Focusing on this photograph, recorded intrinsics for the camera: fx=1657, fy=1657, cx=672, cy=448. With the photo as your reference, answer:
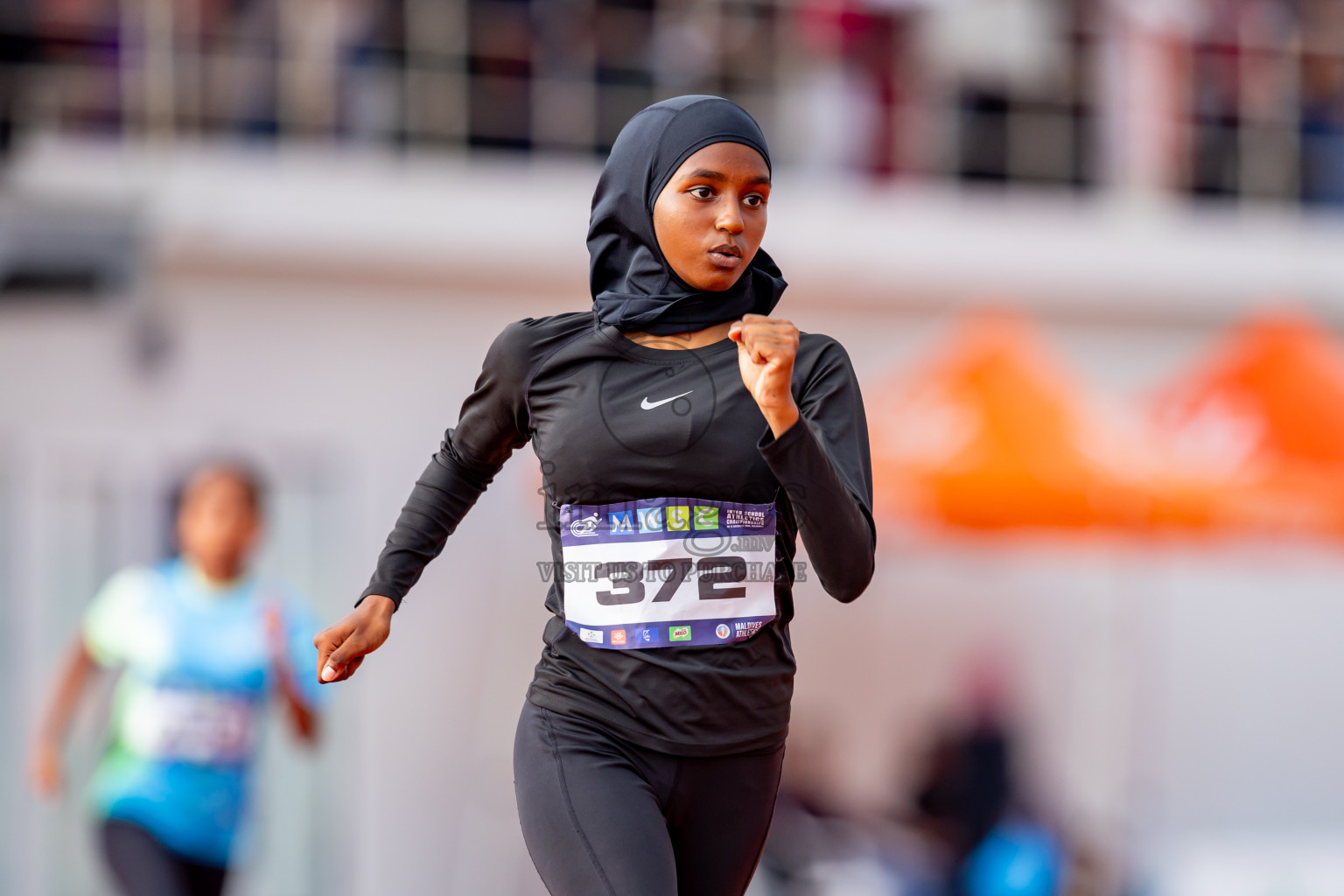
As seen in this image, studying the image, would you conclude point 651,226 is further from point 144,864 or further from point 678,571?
point 144,864

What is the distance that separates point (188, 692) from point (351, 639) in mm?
2438

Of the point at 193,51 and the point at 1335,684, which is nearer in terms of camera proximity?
the point at 193,51

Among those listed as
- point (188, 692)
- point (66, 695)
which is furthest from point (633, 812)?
point (66, 695)

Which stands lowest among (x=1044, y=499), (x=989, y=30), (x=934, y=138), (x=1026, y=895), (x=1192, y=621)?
(x=1026, y=895)

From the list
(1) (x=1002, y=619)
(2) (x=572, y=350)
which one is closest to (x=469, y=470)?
(2) (x=572, y=350)

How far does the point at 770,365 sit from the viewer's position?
81.3 inches

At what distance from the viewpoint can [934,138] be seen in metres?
10.6

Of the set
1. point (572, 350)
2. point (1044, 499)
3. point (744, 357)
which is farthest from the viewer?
point (1044, 499)

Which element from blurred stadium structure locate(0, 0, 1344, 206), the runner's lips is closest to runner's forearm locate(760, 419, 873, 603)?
the runner's lips

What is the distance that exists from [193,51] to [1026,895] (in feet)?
20.1

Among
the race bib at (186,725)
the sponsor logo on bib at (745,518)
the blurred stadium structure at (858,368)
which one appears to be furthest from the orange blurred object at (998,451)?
the sponsor logo on bib at (745,518)

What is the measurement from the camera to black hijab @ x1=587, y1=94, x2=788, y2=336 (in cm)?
229

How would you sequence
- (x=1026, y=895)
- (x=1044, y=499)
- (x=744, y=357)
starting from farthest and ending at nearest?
(x=1026, y=895) < (x=1044, y=499) < (x=744, y=357)

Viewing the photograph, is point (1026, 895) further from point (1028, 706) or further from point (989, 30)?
point (989, 30)
